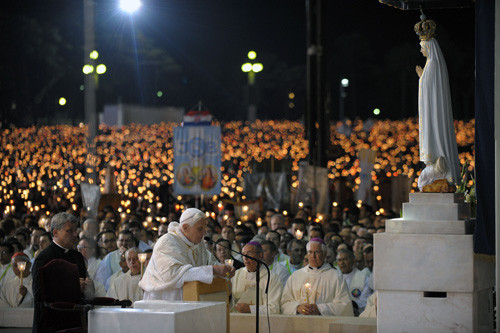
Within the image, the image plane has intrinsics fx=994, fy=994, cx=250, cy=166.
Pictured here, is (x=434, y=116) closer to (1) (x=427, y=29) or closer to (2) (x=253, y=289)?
(1) (x=427, y=29)

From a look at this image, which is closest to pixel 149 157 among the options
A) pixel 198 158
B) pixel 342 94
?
pixel 198 158

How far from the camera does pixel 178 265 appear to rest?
9586 mm

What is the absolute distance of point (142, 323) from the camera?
26.3 ft

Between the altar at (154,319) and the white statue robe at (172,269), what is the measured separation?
0.93m

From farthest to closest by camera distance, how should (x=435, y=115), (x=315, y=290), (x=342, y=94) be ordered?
(x=342, y=94)
(x=315, y=290)
(x=435, y=115)

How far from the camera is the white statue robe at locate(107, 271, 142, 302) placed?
13.7m

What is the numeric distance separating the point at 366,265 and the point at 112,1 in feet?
106

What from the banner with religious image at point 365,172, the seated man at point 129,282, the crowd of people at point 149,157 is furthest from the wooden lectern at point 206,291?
the banner with religious image at point 365,172

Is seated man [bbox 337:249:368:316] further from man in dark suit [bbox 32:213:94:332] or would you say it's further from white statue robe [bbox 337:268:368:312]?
man in dark suit [bbox 32:213:94:332]

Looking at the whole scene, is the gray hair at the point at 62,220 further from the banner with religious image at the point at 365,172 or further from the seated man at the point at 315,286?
the banner with religious image at the point at 365,172

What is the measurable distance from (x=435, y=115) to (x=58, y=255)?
12.5 feet

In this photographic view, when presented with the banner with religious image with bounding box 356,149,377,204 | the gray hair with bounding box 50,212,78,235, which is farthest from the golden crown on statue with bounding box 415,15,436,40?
the banner with religious image with bounding box 356,149,377,204

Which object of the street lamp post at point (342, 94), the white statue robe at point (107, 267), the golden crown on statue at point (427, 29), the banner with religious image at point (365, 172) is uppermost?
the street lamp post at point (342, 94)

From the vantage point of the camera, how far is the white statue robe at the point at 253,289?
12.8 m
